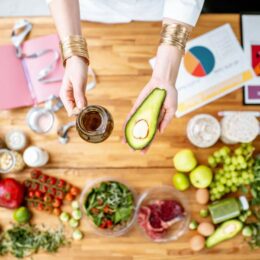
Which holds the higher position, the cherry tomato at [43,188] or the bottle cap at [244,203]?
the cherry tomato at [43,188]

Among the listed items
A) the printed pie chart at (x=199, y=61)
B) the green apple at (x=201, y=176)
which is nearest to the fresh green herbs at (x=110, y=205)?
the green apple at (x=201, y=176)

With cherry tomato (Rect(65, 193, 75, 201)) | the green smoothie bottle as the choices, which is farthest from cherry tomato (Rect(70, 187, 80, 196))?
the green smoothie bottle

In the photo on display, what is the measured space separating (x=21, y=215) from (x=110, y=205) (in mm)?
285

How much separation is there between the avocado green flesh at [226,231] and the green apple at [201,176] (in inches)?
5.5

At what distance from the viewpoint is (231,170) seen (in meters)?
1.22

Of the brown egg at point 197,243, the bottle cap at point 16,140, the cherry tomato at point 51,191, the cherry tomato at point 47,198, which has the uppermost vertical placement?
the bottle cap at point 16,140

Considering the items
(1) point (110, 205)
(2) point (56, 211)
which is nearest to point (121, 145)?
(1) point (110, 205)

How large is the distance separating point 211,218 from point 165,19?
2.23 ft

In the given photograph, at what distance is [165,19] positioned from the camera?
37.4 inches

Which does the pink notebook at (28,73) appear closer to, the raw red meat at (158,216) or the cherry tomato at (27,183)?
the cherry tomato at (27,183)

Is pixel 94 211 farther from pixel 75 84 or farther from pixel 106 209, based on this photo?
pixel 75 84

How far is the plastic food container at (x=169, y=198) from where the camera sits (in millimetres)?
1255

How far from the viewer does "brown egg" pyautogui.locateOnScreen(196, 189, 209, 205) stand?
1.24 m

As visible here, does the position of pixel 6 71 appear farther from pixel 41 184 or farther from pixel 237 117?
pixel 237 117
